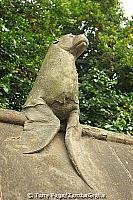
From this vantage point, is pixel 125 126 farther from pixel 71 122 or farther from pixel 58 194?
pixel 58 194

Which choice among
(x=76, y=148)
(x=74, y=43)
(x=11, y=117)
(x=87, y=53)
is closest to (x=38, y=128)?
(x=11, y=117)

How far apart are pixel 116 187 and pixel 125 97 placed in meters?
5.05

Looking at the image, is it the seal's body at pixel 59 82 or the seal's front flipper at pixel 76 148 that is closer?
the seal's front flipper at pixel 76 148

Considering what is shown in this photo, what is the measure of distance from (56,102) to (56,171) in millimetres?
689

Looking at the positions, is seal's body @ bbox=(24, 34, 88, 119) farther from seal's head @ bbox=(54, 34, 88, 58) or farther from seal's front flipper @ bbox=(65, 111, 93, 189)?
→ seal's front flipper @ bbox=(65, 111, 93, 189)

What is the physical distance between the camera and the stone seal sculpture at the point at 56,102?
3039 mm

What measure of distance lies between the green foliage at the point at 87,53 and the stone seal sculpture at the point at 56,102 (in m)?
2.40

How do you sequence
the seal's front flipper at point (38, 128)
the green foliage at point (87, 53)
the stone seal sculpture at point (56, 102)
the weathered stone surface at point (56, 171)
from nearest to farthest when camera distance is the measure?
the weathered stone surface at point (56, 171) → the seal's front flipper at point (38, 128) → the stone seal sculpture at point (56, 102) → the green foliage at point (87, 53)

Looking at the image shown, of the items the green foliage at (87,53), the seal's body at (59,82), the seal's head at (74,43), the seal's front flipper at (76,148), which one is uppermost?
the seal's head at (74,43)

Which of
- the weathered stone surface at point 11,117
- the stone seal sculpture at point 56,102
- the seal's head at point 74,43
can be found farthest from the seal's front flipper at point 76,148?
the seal's head at point 74,43

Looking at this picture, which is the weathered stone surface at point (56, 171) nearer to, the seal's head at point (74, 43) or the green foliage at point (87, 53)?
the seal's head at point (74, 43)

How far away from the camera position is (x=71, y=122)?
10.9 ft

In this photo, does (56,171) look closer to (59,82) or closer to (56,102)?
(56,102)

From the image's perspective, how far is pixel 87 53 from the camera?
10.4 metres
